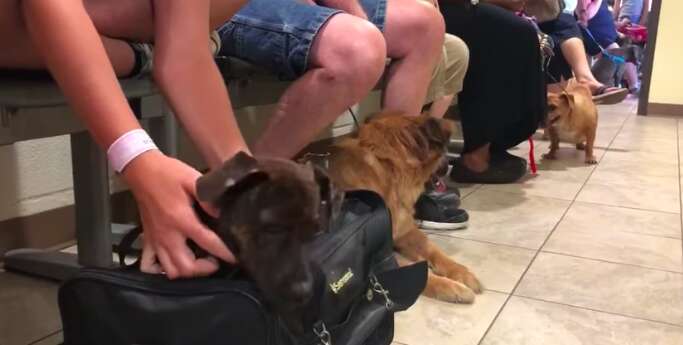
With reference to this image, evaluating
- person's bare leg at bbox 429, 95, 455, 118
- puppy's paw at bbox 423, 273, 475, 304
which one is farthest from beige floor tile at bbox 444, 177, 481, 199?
puppy's paw at bbox 423, 273, 475, 304

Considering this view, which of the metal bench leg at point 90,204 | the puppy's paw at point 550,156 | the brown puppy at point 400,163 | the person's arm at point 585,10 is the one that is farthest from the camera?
the person's arm at point 585,10

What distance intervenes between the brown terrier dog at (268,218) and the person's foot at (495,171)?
1.79 metres

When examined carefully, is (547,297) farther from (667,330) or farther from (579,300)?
(667,330)

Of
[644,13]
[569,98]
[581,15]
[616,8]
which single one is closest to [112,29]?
[569,98]

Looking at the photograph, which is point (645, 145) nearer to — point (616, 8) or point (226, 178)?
point (226, 178)

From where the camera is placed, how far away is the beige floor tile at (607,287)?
1.33 metres

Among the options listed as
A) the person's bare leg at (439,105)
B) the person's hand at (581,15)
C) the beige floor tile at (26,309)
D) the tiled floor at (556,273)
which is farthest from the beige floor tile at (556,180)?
the person's hand at (581,15)

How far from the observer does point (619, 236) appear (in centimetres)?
181

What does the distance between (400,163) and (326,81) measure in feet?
1.14

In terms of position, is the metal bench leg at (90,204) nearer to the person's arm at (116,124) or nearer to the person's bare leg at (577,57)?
the person's arm at (116,124)

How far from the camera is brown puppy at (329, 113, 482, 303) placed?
1389 millimetres

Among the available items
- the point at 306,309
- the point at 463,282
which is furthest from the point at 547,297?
the point at 306,309

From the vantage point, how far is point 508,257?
5.24ft

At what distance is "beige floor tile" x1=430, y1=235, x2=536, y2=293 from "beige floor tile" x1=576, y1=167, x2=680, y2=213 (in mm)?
698
